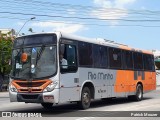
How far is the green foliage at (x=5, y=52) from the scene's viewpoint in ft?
146

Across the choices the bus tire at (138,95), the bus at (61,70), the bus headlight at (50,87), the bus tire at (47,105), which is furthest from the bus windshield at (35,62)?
the bus tire at (138,95)

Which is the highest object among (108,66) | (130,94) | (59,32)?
(59,32)

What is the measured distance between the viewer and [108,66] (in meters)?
17.8

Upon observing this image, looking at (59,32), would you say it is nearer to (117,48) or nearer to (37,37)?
(37,37)

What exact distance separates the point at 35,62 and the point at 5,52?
32.1 metres

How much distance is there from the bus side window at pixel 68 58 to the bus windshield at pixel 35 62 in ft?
1.26

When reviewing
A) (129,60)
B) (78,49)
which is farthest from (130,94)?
(78,49)

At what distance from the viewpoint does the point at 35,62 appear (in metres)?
14.0

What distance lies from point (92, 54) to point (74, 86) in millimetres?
2177

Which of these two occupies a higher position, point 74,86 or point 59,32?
point 59,32

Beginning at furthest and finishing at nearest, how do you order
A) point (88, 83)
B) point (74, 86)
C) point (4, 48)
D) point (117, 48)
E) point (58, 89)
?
point (4, 48)
point (117, 48)
point (88, 83)
point (74, 86)
point (58, 89)

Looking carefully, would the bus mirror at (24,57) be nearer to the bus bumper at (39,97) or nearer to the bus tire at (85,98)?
the bus bumper at (39,97)

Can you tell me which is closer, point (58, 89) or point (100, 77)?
point (58, 89)

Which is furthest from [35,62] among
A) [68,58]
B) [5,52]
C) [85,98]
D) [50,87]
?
[5,52]
